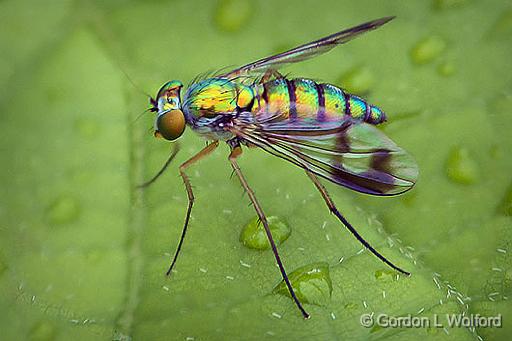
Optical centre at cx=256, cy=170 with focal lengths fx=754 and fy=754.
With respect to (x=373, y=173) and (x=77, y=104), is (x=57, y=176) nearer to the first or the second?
(x=77, y=104)

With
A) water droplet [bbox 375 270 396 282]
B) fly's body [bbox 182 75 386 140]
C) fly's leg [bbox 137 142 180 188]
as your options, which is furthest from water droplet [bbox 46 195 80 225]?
water droplet [bbox 375 270 396 282]

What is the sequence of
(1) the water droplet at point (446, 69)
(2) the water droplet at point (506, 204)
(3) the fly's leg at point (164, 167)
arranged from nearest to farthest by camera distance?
1. (2) the water droplet at point (506, 204)
2. (3) the fly's leg at point (164, 167)
3. (1) the water droplet at point (446, 69)

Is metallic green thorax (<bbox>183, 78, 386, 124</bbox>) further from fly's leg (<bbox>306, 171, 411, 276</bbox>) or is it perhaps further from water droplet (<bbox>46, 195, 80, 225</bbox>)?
water droplet (<bbox>46, 195, 80, 225</bbox>)

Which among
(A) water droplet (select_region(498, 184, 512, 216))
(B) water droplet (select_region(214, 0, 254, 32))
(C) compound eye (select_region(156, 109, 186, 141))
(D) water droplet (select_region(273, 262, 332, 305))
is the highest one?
(B) water droplet (select_region(214, 0, 254, 32))

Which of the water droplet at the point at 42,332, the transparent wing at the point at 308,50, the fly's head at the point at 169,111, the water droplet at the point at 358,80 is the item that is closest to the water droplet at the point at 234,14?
the transparent wing at the point at 308,50

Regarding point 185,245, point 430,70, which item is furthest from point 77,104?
point 430,70

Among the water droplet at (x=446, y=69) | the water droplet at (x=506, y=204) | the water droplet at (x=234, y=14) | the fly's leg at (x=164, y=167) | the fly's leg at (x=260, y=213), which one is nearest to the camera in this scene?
the fly's leg at (x=260, y=213)

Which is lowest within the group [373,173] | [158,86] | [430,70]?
[373,173]

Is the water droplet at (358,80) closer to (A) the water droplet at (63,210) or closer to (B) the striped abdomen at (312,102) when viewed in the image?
(B) the striped abdomen at (312,102)
